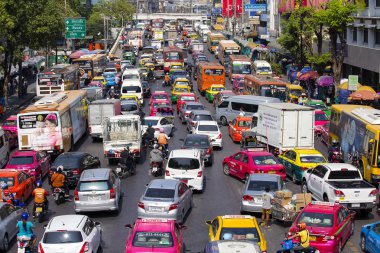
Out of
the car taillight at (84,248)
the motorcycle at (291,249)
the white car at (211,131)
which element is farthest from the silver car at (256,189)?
the white car at (211,131)

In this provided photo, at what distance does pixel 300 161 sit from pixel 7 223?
13659 mm

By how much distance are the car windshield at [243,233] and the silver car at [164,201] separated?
14.7 ft

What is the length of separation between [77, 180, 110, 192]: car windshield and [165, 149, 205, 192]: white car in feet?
14.1

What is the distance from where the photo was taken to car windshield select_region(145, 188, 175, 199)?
2405 cm

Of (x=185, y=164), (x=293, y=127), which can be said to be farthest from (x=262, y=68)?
(x=185, y=164)

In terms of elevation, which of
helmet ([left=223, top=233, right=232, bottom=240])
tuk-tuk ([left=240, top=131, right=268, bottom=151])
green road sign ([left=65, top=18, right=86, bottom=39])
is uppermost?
green road sign ([left=65, top=18, right=86, bottom=39])

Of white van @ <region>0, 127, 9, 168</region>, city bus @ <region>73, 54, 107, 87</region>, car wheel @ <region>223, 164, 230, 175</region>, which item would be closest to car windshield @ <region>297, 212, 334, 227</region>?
car wheel @ <region>223, 164, 230, 175</region>

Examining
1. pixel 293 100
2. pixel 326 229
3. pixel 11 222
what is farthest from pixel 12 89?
pixel 326 229

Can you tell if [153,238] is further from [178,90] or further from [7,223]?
[178,90]

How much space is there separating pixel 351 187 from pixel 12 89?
52231 millimetres

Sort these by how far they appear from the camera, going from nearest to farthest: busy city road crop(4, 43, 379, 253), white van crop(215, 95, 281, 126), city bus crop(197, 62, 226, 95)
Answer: busy city road crop(4, 43, 379, 253) → white van crop(215, 95, 281, 126) → city bus crop(197, 62, 226, 95)

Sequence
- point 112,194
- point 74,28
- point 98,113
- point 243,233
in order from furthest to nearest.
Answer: point 74,28
point 98,113
point 112,194
point 243,233

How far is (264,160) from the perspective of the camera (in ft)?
101

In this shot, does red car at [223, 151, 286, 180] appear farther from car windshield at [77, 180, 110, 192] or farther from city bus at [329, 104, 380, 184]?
car windshield at [77, 180, 110, 192]
